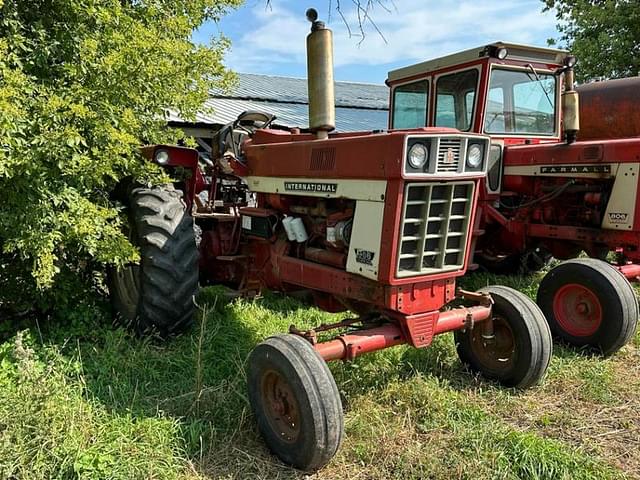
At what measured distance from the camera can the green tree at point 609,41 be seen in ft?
44.4

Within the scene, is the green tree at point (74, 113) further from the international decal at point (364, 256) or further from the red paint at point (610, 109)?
the red paint at point (610, 109)

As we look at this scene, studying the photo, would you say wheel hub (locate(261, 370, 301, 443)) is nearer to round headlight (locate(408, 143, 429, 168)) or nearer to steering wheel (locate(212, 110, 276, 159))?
round headlight (locate(408, 143, 429, 168))

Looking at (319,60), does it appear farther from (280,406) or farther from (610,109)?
(610,109)

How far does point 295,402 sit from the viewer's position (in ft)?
8.70

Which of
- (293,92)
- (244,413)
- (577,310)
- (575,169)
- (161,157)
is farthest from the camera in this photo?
(293,92)

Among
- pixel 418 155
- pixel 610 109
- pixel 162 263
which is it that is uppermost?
pixel 610 109

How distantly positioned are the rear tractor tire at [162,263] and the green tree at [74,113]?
17 cm

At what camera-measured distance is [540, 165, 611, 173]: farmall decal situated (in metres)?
4.89

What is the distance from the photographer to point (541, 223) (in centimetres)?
549

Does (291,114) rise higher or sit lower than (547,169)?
higher

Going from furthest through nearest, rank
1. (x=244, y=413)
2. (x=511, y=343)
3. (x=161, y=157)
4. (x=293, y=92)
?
(x=293, y=92) < (x=161, y=157) < (x=511, y=343) < (x=244, y=413)

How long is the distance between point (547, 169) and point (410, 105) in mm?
1681

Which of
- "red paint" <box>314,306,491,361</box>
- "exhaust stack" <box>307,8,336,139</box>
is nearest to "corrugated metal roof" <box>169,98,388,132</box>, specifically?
"exhaust stack" <box>307,8,336,139</box>

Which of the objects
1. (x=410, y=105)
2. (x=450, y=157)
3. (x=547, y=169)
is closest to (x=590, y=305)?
(x=547, y=169)
